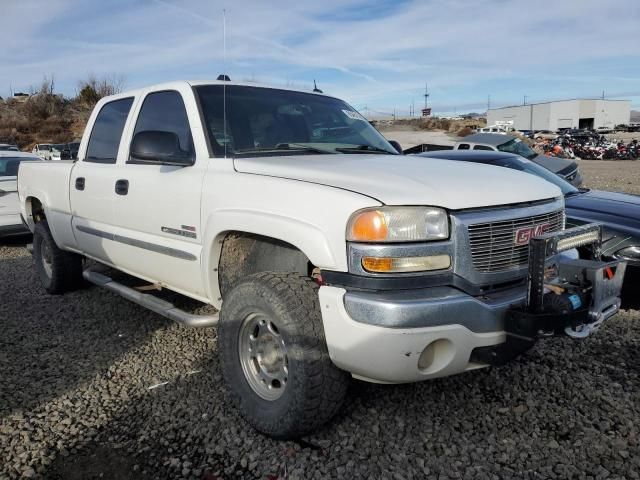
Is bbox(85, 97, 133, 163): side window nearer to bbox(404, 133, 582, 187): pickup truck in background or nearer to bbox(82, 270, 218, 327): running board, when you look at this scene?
bbox(82, 270, 218, 327): running board

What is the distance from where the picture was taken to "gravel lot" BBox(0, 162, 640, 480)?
2795 mm

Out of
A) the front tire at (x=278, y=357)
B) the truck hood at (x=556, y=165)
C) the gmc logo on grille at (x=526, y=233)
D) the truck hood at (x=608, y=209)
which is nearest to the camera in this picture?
the front tire at (x=278, y=357)

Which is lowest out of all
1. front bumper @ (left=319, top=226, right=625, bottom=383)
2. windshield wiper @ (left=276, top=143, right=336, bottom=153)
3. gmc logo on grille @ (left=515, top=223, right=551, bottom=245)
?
front bumper @ (left=319, top=226, right=625, bottom=383)

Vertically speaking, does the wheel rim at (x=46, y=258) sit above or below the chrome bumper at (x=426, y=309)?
below

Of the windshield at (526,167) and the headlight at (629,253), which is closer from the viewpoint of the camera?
the headlight at (629,253)

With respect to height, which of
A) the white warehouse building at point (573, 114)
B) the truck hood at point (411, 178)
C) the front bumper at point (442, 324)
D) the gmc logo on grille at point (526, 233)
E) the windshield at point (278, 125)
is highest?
the white warehouse building at point (573, 114)


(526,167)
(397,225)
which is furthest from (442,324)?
(526,167)

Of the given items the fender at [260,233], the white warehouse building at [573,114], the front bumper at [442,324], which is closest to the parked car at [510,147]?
the front bumper at [442,324]

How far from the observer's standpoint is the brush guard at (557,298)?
2.62 metres

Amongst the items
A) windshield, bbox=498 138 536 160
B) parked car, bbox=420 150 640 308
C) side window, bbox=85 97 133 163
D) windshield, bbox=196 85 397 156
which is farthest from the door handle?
windshield, bbox=498 138 536 160

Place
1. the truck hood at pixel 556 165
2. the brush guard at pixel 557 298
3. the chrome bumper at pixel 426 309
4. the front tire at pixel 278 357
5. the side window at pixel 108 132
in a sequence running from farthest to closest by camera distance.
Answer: the truck hood at pixel 556 165, the side window at pixel 108 132, the front tire at pixel 278 357, the brush guard at pixel 557 298, the chrome bumper at pixel 426 309

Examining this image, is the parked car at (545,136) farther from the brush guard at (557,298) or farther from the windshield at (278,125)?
the brush guard at (557,298)

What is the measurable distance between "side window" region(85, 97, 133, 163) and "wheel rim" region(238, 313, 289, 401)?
7.18ft

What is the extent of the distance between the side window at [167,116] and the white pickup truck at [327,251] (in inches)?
0.6
